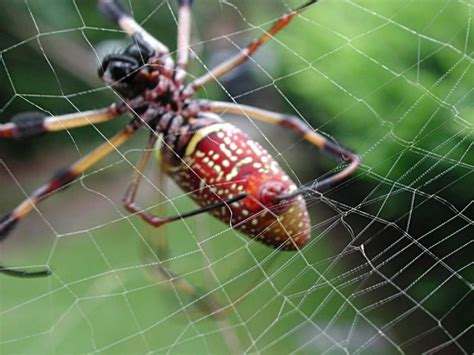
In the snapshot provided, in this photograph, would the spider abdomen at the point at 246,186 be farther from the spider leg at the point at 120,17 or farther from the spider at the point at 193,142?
the spider leg at the point at 120,17

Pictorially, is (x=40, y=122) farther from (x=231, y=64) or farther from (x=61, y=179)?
(x=231, y=64)

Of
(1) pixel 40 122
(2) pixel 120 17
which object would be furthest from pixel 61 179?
(2) pixel 120 17

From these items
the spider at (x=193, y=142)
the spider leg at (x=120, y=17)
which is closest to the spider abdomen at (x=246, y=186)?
the spider at (x=193, y=142)

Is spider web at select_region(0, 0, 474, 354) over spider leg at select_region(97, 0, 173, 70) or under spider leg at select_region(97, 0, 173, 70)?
under

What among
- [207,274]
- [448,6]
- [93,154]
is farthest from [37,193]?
[448,6]

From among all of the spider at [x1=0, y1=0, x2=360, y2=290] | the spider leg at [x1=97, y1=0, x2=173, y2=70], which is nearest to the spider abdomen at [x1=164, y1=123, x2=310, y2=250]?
the spider at [x1=0, y1=0, x2=360, y2=290]

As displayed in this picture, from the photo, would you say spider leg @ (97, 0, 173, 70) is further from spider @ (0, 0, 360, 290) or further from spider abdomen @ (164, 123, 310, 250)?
spider abdomen @ (164, 123, 310, 250)
